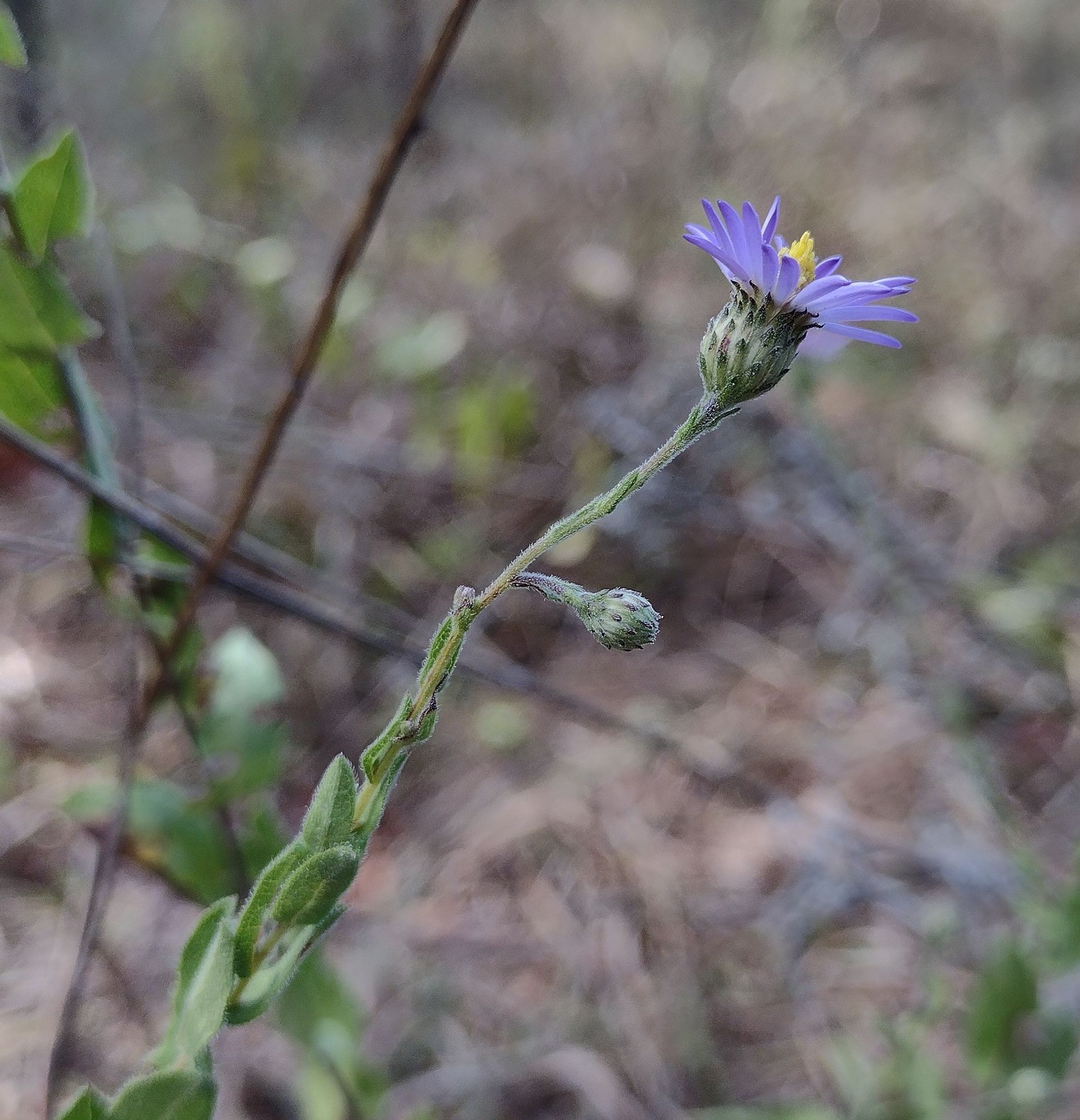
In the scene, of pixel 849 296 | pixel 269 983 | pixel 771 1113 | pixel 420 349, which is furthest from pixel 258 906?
pixel 420 349

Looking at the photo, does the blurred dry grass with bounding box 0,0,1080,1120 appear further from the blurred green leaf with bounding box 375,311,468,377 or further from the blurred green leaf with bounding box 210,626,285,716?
the blurred green leaf with bounding box 210,626,285,716

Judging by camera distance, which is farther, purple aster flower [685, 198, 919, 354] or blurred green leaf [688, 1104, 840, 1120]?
blurred green leaf [688, 1104, 840, 1120]

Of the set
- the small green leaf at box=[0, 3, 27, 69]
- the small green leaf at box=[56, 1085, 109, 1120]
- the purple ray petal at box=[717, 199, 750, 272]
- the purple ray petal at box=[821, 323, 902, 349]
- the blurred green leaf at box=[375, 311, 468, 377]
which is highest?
the blurred green leaf at box=[375, 311, 468, 377]

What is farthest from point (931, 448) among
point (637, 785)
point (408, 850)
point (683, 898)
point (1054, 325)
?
point (408, 850)

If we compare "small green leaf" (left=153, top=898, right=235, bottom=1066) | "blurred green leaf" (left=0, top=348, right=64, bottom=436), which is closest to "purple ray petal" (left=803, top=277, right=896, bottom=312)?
"small green leaf" (left=153, top=898, right=235, bottom=1066)

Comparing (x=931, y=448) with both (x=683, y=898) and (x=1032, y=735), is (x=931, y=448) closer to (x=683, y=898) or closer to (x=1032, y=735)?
(x=1032, y=735)

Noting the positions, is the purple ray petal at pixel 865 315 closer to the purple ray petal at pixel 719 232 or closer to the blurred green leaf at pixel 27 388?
the purple ray petal at pixel 719 232

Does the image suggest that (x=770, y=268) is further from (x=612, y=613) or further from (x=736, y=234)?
(x=612, y=613)
